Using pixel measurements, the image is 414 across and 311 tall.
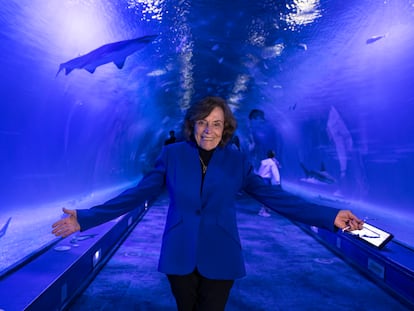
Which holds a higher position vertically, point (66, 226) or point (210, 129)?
point (210, 129)

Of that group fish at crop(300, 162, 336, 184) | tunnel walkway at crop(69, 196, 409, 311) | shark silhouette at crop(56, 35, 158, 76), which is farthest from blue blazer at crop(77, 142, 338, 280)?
fish at crop(300, 162, 336, 184)

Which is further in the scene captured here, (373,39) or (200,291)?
(373,39)

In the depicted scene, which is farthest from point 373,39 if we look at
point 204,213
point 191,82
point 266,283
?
point 191,82

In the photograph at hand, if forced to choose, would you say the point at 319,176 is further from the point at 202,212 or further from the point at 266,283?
the point at 202,212

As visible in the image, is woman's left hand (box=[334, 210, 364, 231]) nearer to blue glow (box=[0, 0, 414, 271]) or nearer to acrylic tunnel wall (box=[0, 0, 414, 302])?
acrylic tunnel wall (box=[0, 0, 414, 302])

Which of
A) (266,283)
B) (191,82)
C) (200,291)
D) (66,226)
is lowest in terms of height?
(266,283)

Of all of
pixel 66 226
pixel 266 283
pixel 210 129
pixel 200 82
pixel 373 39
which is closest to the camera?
pixel 66 226

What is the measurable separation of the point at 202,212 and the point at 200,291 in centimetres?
47

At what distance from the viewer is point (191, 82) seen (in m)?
11.2

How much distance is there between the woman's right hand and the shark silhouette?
4.25 meters

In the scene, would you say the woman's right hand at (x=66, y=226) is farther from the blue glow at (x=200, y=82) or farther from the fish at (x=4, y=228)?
the fish at (x=4, y=228)

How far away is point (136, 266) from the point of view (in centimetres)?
545

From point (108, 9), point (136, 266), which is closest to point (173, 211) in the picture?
point (136, 266)

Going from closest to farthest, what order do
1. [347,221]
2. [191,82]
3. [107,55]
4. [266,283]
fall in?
[347,221], [266,283], [107,55], [191,82]
